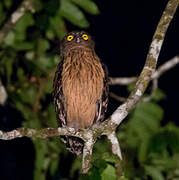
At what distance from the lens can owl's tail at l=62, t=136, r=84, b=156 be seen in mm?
5090

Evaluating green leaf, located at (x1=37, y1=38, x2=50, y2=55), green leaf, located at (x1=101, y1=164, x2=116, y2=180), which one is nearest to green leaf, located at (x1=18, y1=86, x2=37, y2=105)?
green leaf, located at (x1=37, y1=38, x2=50, y2=55)

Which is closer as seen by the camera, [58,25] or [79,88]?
[79,88]

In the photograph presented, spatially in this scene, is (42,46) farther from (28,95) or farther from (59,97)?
(59,97)

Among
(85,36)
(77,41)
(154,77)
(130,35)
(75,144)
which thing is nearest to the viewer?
(75,144)

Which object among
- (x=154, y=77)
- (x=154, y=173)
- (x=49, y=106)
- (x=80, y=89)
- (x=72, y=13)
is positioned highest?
(x=72, y=13)

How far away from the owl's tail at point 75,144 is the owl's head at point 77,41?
943 mm

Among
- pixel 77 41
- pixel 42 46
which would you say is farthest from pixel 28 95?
pixel 77 41

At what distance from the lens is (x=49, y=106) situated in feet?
18.5

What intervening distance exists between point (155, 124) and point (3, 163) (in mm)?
1675

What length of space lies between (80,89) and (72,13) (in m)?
0.76

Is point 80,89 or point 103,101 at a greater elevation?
point 80,89

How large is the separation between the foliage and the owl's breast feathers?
36 cm

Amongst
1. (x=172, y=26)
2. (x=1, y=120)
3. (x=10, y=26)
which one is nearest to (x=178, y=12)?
(x=172, y=26)

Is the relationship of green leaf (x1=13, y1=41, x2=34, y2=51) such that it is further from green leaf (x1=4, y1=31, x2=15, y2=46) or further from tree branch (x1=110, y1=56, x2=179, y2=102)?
tree branch (x1=110, y1=56, x2=179, y2=102)
